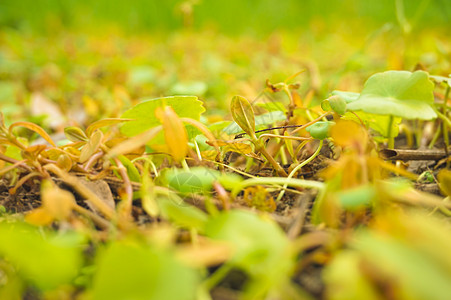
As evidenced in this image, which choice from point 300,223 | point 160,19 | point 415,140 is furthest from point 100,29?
point 300,223

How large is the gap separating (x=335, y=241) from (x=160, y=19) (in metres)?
3.00

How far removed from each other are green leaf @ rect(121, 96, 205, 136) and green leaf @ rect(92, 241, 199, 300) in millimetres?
332

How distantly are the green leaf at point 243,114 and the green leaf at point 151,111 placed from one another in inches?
2.7

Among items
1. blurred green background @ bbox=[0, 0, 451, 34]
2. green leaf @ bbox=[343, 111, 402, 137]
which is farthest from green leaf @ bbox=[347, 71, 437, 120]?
blurred green background @ bbox=[0, 0, 451, 34]

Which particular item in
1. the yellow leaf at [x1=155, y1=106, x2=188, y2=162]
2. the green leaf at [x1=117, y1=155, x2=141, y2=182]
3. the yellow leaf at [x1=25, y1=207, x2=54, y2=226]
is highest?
the yellow leaf at [x1=155, y1=106, x2=188, y2=162]

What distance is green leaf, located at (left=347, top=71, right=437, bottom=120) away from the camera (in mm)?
477

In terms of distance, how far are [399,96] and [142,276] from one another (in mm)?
434

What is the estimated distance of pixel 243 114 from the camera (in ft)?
1.93

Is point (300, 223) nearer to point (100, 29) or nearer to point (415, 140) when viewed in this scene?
point (415, 140)

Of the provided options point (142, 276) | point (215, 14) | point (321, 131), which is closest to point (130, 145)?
point (142, 276)

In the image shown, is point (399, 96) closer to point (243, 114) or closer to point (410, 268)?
point (243, 114)

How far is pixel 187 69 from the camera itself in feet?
5.95

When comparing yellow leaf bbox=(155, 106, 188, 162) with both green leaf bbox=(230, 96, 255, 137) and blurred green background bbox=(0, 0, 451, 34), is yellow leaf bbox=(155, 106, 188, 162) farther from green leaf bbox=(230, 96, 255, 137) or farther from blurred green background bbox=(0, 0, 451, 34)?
blurred green background bbox=(0, 0, 451, 34)

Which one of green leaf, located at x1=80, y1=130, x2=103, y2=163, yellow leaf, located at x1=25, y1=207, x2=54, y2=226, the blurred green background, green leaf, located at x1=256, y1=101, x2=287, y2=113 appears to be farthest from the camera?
the blurred green background
